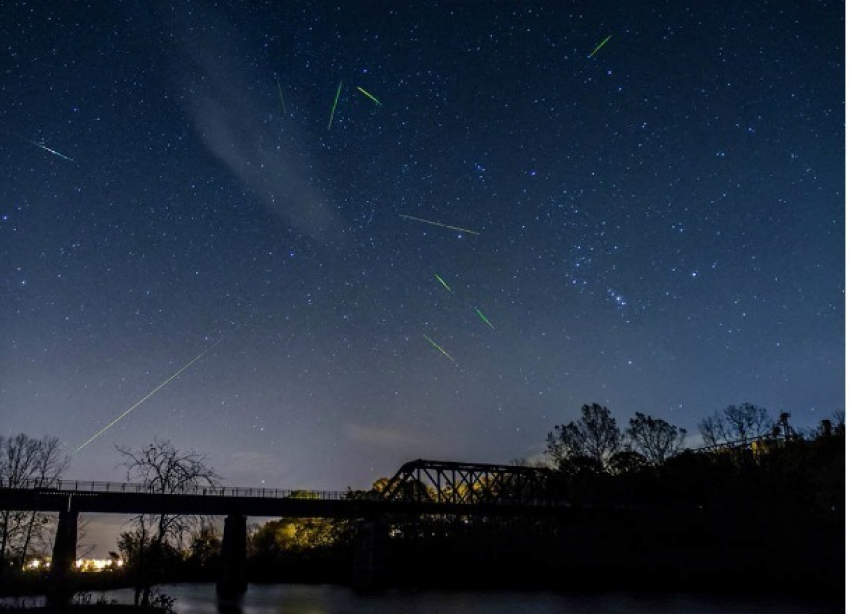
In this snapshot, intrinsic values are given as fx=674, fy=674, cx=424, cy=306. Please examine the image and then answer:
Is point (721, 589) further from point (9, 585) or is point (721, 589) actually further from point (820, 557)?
point (9, 585)

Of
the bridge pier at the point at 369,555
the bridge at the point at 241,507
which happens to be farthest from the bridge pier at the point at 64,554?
the bridge pier at the point at 369,555

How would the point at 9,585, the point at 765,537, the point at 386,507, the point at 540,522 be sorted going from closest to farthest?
the point at 9,585 → the point at 765,537 → the point at 386,507 → the point at 540,522

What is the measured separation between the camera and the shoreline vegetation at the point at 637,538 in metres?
55.4

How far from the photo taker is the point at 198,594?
187 feet

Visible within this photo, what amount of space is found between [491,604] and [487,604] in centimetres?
28

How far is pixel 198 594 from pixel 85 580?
9.01 metres

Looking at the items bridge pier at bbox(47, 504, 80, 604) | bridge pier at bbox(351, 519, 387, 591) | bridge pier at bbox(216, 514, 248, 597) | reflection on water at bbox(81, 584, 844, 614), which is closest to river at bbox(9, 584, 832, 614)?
reflection on water at bbox(81, 584, 844, 614)

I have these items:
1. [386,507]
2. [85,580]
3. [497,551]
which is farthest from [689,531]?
[85,580]

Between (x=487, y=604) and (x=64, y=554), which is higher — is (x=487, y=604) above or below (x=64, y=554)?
below

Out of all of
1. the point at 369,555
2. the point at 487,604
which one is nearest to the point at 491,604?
the point at 487,604

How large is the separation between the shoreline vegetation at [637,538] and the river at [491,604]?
239 inches

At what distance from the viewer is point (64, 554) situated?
2269 inches

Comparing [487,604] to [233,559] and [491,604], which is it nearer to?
[491,604]

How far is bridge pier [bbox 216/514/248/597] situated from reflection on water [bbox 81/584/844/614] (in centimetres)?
676
